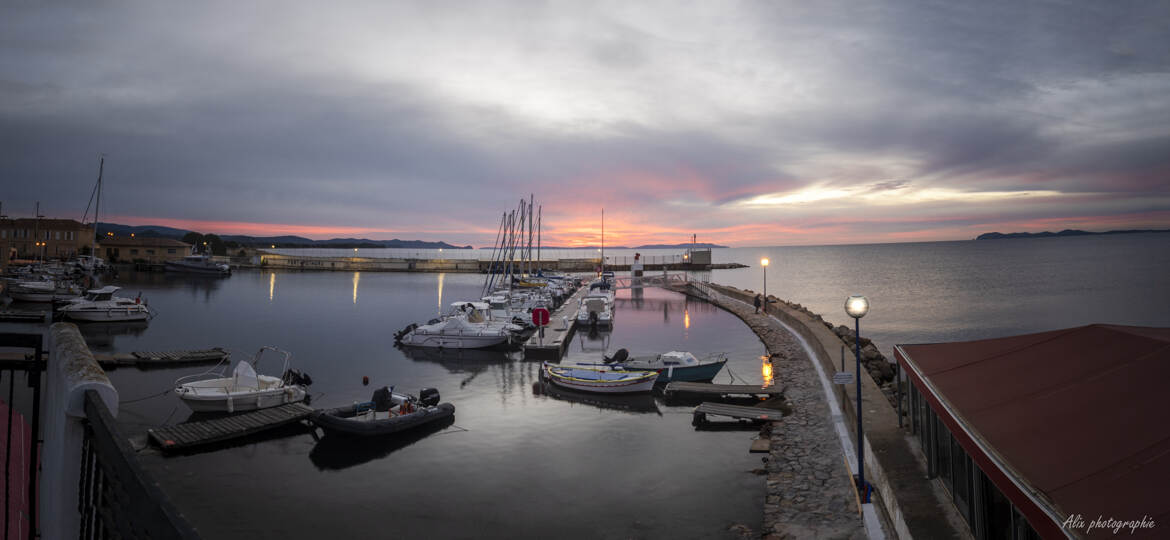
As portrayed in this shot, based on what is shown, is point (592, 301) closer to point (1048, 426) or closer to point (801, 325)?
point (801, 325)

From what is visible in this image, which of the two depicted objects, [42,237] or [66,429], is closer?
[66,429]

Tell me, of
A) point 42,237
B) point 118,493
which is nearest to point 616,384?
point 118,493

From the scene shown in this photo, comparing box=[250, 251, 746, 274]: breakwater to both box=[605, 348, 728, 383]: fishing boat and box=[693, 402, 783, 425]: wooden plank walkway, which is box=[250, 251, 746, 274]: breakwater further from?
box=[693, 402, 783, 425]: wooden plank walkway

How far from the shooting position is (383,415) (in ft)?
60.5

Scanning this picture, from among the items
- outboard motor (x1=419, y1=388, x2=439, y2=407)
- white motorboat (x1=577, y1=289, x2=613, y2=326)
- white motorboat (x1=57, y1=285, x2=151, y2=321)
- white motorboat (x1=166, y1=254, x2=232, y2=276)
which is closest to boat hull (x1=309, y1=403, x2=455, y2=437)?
outboard motor (x1=419, y1=388, x2=439, y2=407)

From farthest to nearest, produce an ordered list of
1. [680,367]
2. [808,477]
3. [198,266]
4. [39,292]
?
[198,266]
[39,292]
[680,367]
[808,477]

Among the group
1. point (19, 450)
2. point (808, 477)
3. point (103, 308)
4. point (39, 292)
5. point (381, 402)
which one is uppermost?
point (19, 450)

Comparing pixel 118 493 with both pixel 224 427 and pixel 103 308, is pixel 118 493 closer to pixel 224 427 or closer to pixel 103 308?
pixel 224 427

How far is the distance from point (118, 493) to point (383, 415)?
1799 cm

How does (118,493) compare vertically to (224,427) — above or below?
above

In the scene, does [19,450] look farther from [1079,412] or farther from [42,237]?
[42,237]

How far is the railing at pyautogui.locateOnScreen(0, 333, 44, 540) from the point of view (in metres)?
2.50

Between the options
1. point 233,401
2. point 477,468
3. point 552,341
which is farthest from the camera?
point 552,341

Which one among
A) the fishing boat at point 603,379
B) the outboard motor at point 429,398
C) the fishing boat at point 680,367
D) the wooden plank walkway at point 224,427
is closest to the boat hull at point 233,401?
the wooden plank walkway at point 224,427
